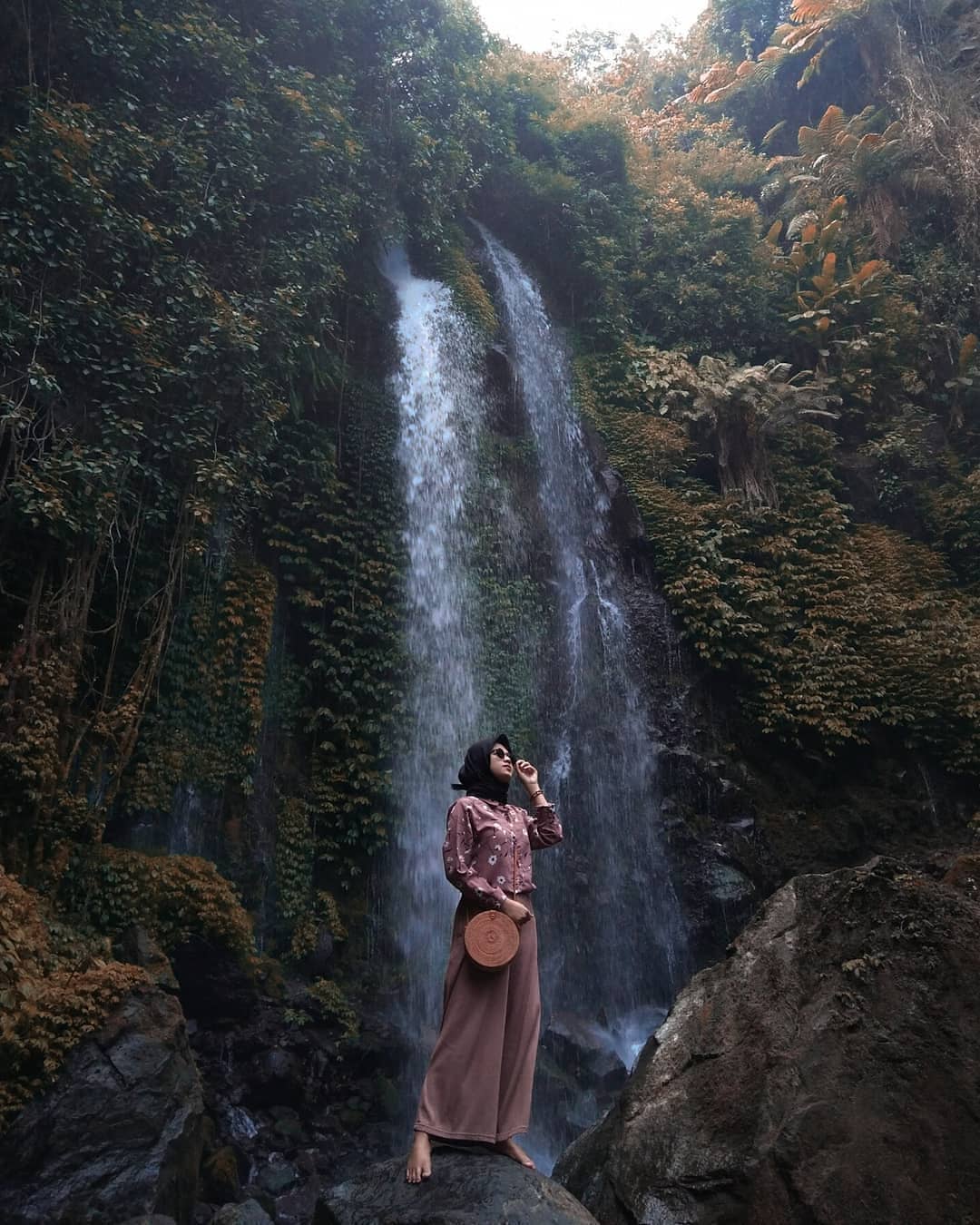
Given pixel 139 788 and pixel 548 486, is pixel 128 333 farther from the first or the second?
pixel 548 486

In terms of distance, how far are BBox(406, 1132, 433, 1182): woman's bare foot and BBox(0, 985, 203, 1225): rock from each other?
2.10m

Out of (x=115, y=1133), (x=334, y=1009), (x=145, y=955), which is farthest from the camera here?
(x=334, y=1009)

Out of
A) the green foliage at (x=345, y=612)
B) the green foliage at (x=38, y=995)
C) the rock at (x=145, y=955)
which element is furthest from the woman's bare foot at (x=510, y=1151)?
the green foliage at (x=345, y=612)

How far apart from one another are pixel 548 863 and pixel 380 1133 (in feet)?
8.86

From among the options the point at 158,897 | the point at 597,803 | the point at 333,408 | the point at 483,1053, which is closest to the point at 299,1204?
the point at 158,897

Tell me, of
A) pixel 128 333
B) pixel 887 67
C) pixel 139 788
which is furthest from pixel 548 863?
pixel 887 67

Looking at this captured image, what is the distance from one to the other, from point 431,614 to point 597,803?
262cm

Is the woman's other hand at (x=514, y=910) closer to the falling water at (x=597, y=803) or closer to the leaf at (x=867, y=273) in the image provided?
the falling water at (x=597, y=803)

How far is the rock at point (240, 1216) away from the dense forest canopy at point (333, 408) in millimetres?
1197

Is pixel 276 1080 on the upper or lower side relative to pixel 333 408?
lower

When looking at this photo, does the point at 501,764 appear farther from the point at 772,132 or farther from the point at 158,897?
the point at 772,132

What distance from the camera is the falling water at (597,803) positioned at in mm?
7676

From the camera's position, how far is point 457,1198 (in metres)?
2.96

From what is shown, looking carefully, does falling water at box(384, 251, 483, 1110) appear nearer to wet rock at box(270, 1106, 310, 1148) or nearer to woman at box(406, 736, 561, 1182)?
wet rock at box(270, 1106, 310, 1148)
